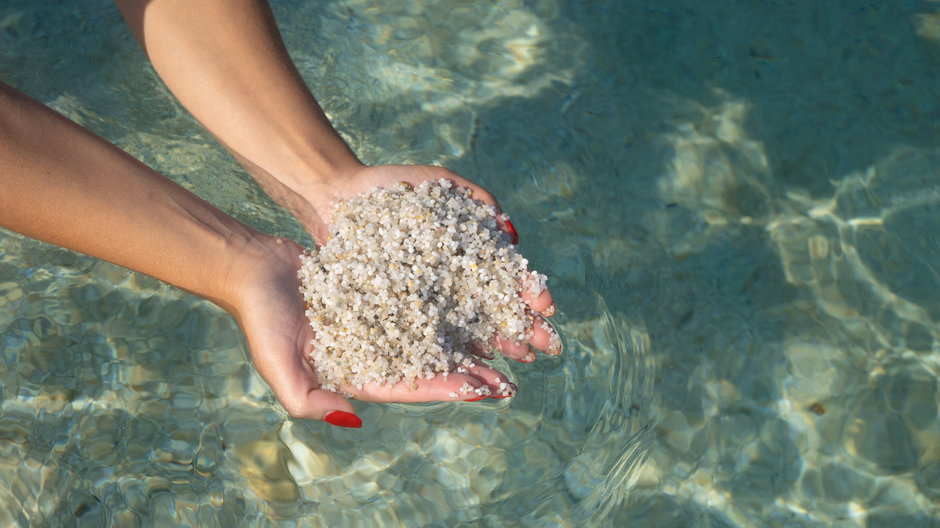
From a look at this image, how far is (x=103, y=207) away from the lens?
1.71 meters

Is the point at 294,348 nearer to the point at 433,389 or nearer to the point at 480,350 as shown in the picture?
the point at 433,389

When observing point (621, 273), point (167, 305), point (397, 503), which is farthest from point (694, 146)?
point (167, 305)

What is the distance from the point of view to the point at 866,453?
6.91 feet

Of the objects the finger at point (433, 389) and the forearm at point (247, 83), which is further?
the forearm at point (247, 83)

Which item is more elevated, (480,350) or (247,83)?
(247,83)

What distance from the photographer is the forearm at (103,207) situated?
1.62 metres

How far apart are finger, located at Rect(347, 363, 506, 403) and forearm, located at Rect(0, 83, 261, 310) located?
1.37 feet

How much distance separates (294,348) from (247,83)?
0.76 m

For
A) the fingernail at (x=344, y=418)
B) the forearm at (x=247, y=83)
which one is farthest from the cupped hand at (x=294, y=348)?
the forearm at (x=247, y=83)

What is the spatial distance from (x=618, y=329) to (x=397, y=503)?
775 millimetres

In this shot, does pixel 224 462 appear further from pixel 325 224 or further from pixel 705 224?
pixel 705 224

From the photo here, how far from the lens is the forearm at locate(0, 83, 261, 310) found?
5.33 ft

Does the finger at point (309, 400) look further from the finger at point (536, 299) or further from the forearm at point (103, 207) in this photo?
the finger at point (536, 299)

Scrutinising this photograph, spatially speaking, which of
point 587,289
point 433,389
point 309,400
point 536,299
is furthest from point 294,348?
point 587,289
